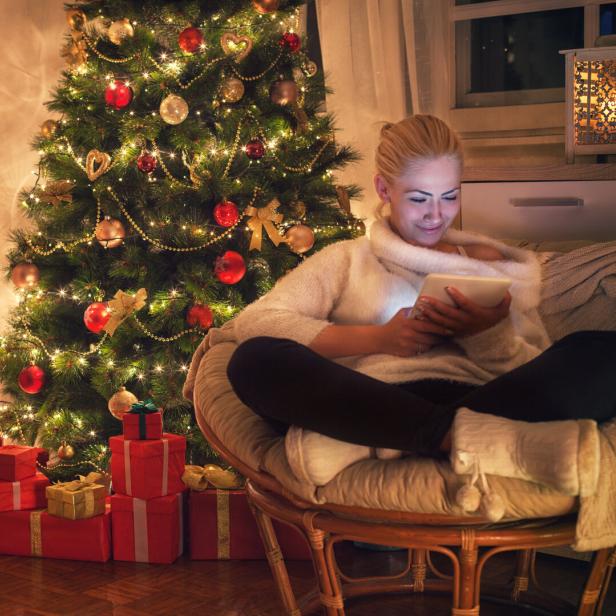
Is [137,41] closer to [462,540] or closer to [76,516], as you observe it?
[76,516]

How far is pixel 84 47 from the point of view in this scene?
7.72 feet

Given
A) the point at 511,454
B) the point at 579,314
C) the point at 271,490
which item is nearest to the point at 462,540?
the point at 511,454

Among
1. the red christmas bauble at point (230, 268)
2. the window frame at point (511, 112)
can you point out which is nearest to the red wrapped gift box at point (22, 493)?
the red christmas bauble at point (230, 268)

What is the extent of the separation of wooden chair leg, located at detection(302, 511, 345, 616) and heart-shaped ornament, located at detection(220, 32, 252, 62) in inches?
50.8

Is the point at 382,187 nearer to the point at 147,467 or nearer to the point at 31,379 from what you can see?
the point at 147,467

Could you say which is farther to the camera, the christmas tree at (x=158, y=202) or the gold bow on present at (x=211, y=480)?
the christmas tree at (x=158, y=202)

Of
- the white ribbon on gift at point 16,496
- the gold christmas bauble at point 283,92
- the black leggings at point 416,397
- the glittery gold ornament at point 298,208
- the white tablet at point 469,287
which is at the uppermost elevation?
the gold christmas bauble at point 283,92

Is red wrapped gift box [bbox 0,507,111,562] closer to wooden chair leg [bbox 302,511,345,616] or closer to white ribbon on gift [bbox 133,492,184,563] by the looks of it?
white ribbon on gift [bbox 133,492,184,563]

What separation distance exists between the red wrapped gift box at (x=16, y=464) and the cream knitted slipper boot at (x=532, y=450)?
130 cm

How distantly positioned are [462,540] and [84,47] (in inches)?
63.9

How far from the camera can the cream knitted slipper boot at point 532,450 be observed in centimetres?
118

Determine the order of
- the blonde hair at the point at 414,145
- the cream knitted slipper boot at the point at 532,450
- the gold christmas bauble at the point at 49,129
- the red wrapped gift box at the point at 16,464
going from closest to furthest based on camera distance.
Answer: the cream knitted slipper boot at the point at 532,450
the blonde hair at the point at 414,145
the red wrapped gift box at the point at 16,464
the gold christmas bauble at the point at 49,129

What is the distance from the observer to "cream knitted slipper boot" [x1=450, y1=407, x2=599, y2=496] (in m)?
1.18

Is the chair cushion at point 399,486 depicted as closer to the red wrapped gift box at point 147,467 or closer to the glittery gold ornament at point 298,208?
the red wrapped gift box at point 147,467
